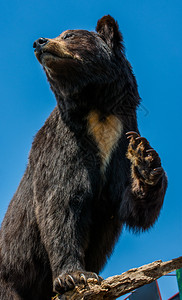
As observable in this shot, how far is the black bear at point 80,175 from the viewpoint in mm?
5562

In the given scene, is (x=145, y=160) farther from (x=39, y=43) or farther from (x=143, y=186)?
(x=39, y=43)

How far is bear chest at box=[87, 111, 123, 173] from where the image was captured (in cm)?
589

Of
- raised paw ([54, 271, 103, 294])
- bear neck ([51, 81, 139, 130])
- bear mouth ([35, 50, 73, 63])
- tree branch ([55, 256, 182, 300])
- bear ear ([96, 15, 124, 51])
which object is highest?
bear ear ([96, 15, 124, 51])

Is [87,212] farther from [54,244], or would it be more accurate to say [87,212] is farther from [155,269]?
[155,269]

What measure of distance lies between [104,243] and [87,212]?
2.16ft

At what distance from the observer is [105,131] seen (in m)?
5.98

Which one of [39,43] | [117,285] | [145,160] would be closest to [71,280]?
[117,285]

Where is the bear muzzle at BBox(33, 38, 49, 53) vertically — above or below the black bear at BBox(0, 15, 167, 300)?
above

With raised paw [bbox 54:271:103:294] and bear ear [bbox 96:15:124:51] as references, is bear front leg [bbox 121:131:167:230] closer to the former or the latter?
raised paw [bbox 54:271:103:294]

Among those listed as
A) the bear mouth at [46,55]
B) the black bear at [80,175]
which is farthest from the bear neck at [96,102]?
the bear mouth at [46,55]

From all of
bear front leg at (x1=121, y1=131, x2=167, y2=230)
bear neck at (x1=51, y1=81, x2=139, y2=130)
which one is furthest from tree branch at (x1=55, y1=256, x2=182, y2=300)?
bear neck at (x1=51, y1=81, x2=139, y2=130)

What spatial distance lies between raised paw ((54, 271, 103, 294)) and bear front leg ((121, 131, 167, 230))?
1.04m

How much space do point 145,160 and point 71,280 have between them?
157cm

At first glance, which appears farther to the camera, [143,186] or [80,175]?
[80,175]
